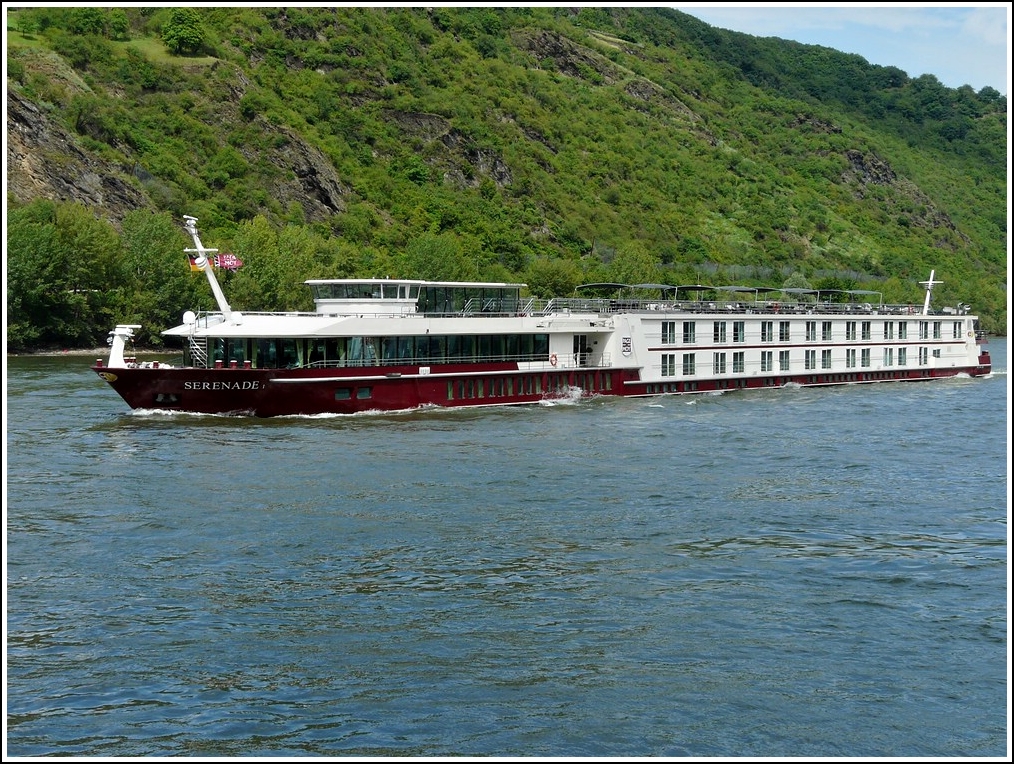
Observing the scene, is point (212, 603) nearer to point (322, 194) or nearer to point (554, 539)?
point (554, 539)

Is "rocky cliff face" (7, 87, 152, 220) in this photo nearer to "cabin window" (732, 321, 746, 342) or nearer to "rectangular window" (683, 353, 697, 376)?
"rectangular window" (683, 353, 697, 376)

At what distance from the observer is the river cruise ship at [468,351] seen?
43438mm

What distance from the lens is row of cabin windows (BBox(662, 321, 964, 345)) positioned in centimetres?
5869

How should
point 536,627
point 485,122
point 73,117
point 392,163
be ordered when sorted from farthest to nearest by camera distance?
point 485,122
point 392,163
point 73,117
point 536,627

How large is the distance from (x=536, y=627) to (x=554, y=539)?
592 cm

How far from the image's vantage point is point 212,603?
65.7ft

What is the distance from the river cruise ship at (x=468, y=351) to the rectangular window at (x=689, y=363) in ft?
0.22

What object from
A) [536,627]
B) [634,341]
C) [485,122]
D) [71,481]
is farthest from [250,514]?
[485,122]

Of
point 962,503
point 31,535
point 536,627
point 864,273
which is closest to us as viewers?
point 536,627

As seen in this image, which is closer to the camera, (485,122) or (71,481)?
(71,481)

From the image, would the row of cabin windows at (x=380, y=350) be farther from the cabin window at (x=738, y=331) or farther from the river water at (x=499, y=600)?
the cabin window at (x=738, y=331)

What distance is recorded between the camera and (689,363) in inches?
2323

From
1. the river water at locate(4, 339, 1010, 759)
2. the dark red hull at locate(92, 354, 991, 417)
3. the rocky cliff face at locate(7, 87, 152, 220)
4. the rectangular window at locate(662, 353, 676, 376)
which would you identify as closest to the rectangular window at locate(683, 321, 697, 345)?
the rectangular window at locate(662, 353, 676, 376)

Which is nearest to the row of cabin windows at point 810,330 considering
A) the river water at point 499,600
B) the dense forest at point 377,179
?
the river water at point 499,600
